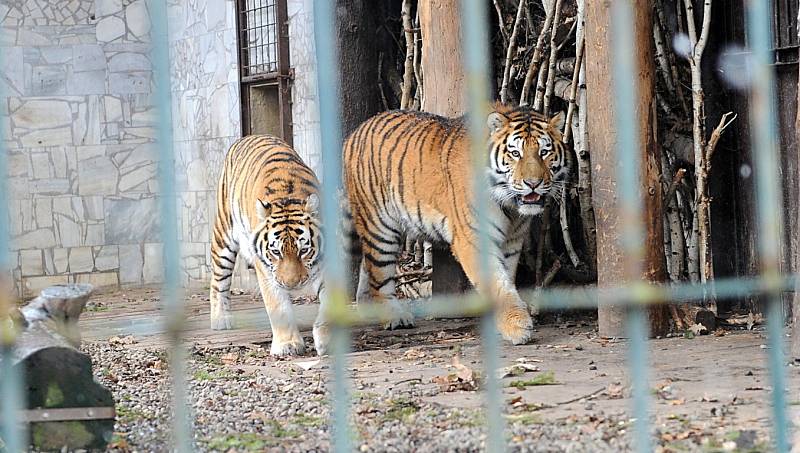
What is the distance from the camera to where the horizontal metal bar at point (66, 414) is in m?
2.93

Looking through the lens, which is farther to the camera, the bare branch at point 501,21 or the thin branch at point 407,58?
the thin branch at point 407,58

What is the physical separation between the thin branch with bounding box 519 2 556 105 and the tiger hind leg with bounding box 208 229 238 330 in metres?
1.75

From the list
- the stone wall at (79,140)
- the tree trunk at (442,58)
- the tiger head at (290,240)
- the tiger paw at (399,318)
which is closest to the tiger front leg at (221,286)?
the tiger paw at (399,318)

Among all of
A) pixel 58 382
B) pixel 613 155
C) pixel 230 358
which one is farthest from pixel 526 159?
pixel 58 382

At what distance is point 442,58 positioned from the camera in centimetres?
609

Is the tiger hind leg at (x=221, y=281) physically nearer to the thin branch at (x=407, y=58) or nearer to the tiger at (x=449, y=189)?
the tiger at (x=449, y=189)

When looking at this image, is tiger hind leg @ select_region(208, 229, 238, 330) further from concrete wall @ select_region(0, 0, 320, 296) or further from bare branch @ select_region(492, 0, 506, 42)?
concrete wall @ select_region(0, 0, 320, 296)

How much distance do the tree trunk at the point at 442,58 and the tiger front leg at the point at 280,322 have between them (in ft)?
4.95

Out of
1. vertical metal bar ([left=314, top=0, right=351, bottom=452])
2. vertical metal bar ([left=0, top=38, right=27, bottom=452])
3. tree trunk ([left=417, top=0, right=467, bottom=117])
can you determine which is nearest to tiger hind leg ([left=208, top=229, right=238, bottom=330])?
tree trunk ([left=417, top=0, right=467, bottom=117])

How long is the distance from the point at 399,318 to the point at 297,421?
2.38m

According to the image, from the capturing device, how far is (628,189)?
6.10 feet

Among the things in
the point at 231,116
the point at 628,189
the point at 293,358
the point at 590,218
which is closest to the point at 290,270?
the point at 293,358

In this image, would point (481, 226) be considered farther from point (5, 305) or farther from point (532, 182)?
point (532, 182)

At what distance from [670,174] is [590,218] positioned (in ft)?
1.55
